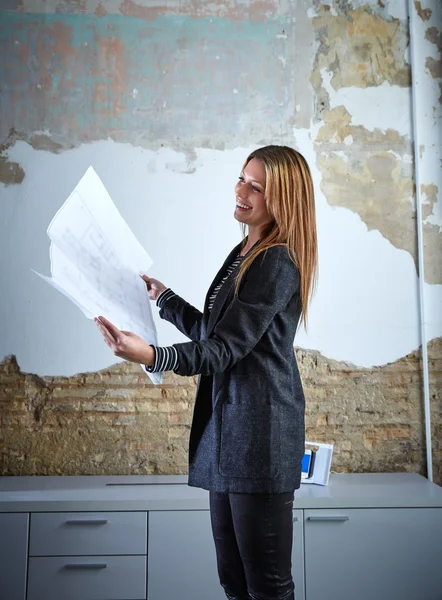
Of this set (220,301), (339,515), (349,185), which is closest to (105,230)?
(220,301)

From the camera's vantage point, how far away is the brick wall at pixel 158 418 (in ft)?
9.91

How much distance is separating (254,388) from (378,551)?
1357 mm

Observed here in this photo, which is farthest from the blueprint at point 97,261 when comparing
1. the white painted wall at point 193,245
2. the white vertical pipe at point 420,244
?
the white vertical pipe at point 420,244

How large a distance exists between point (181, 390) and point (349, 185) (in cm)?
130

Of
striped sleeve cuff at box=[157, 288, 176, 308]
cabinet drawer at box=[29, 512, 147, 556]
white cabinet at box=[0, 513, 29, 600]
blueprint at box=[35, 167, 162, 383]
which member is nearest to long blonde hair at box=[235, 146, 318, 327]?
blueprint at box=[35, 167, 162, 383]

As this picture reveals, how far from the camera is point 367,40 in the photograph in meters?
3.22

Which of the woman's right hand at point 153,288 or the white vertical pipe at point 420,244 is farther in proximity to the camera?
the white vertical pipe at point 420,244

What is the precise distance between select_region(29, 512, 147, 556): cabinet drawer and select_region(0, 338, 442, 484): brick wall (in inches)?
21.2

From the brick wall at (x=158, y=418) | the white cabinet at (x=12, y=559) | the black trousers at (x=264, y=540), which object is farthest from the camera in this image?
the brick wall at (x=158, y=418)

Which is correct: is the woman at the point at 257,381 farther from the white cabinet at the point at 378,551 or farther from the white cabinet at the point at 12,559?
the white cabinet at the point at 12,559

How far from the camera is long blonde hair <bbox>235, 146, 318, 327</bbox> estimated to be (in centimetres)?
161

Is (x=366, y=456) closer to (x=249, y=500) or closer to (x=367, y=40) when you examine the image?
(x=249, y=500)

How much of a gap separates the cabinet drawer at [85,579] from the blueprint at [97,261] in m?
1.26

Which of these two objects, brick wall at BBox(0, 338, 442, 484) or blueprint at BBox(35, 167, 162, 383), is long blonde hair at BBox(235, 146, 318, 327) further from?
brick wall at BBox(0, 338, 442, 484)
